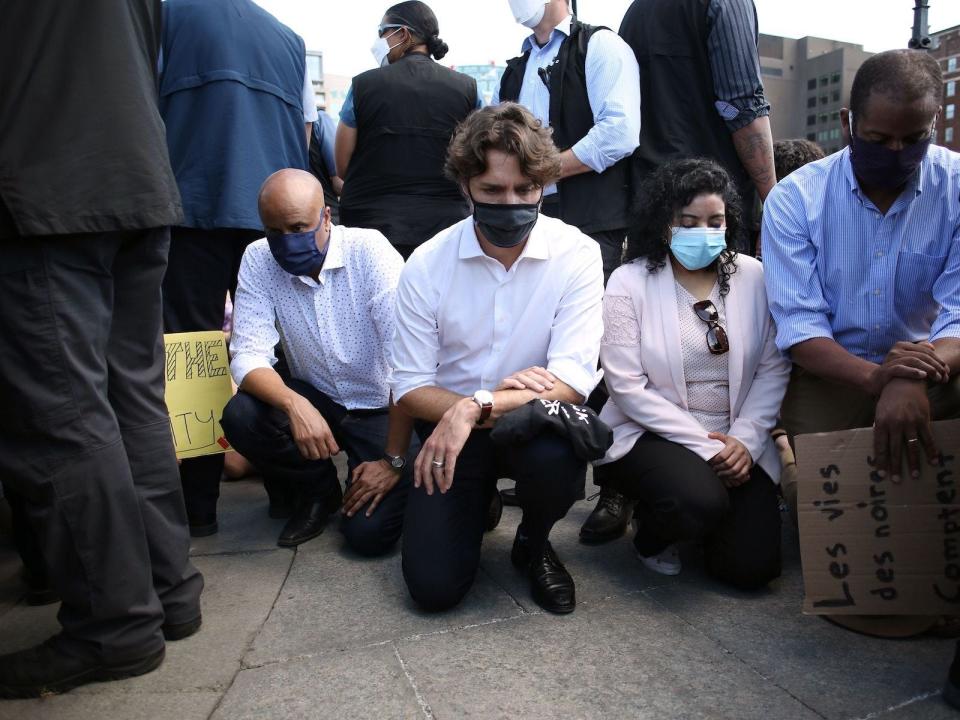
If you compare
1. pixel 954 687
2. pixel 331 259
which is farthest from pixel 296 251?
pixel 954 687

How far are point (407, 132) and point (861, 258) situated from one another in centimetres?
217

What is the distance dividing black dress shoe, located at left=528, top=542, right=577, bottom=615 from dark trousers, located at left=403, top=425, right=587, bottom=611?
1.9 inches

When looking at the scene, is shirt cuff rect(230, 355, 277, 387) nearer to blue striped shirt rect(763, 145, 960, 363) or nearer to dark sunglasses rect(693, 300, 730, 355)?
dark sunglasses rect(693, 300, 730, 355)

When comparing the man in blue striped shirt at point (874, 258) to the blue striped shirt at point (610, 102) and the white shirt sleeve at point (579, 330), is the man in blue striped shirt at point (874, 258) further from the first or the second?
the blue striped shirt at point (610, 102)

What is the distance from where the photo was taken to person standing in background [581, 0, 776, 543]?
3461 mm

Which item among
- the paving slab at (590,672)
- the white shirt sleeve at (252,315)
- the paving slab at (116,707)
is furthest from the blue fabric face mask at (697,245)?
the paving slab at (116,707)

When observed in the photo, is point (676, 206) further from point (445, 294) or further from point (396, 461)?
point (396, 461)

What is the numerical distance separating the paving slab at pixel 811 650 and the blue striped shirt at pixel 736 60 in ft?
6.62

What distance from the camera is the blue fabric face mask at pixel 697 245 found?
280 cm

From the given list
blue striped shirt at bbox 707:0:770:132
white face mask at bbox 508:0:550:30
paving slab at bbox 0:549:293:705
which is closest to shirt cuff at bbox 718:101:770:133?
blue striped shirt at bbox 707:0:770:132

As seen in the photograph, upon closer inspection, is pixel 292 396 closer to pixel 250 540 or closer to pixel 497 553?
pixel 250 540

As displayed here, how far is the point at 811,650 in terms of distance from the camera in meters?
2.21

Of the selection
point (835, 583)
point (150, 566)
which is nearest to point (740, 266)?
point (835, 583)

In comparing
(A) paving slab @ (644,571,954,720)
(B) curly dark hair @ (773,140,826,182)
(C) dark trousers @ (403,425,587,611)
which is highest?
(B) curly dark hair @ (773,140,826,182)
